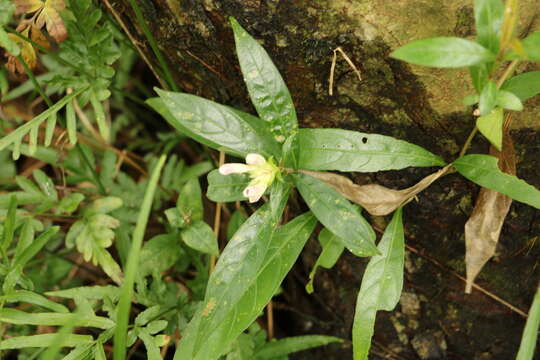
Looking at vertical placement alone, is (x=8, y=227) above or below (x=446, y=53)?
below

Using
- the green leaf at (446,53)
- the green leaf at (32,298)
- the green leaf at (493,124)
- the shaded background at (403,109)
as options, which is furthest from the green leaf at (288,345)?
the green leaf at (446,53)

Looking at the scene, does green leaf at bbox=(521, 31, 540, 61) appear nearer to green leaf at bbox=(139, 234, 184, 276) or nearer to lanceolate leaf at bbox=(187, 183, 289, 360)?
lanceolate leaf at bbox=(187, 183, 289, 360)

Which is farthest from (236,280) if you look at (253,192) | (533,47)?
(533,47)

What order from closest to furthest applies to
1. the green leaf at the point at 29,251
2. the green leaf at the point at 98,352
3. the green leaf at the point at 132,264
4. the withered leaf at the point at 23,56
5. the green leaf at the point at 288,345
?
the green leaf at the point at 132,264 < the green leaf at the point at 98,352 < the green leaf at the point at 29,251 < the withered leaf at the point at 23,56 < the green leaf at the point at 288,345

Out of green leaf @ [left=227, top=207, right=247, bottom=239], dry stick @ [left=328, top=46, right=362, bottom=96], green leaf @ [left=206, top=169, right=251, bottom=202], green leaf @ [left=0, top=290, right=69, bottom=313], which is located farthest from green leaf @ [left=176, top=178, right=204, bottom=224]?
dry stick @ [left=328, top=46, right=362, bottom=96]

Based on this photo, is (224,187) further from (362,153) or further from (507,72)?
(507,72)

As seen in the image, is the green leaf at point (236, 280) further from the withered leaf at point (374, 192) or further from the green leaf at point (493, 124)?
the green leaf at point (493, 124)
